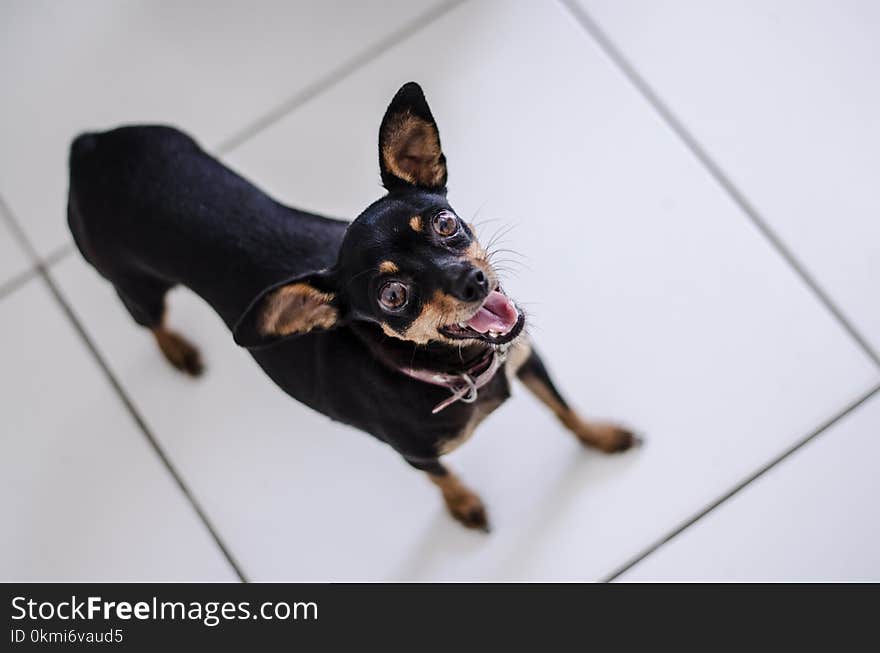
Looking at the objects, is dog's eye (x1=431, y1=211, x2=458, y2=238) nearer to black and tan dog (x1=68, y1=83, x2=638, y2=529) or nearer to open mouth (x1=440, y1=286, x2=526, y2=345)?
black and tan dog (x1=68, y1=83, x2=638, y2=529)

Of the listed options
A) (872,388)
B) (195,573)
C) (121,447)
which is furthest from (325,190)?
(872,388)

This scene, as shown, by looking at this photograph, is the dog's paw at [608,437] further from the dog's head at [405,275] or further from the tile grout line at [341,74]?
the tile grout line at [341,74]

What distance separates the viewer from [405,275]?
1.51 meters

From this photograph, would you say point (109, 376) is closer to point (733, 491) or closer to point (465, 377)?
point (465, 377)

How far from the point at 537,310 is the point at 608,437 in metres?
0.35

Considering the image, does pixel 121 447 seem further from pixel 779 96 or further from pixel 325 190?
pixel 779 96

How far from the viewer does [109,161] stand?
1.85m

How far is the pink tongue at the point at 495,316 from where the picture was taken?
1.61 meters

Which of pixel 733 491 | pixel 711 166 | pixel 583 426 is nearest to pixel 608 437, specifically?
pixel 583 426

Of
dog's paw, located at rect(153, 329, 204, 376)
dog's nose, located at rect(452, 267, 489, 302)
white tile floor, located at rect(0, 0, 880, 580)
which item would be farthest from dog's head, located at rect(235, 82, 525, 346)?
dog's paw, located at rect(153, 329, 204, 376)

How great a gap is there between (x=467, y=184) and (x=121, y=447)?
3.50ft

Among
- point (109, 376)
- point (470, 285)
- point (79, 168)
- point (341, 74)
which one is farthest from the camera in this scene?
point (341, 74)

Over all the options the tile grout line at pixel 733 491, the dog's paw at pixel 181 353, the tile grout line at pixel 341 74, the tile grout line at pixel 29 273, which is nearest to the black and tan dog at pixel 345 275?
the dog's paw at pixel 181 353

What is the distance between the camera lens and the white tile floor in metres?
2.13
